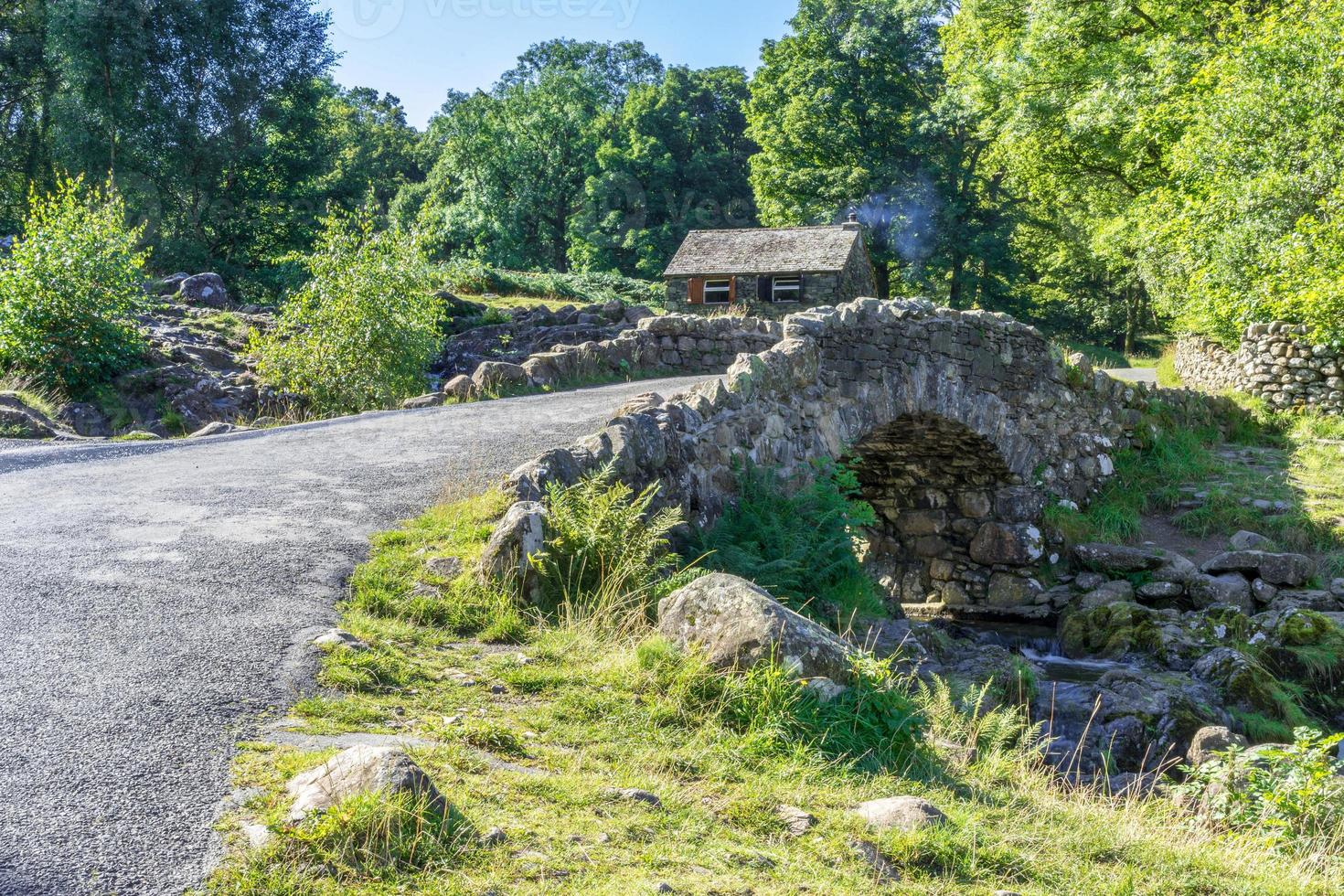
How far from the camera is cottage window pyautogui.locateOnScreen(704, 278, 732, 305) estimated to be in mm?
37375

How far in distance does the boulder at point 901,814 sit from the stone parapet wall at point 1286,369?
1713 cm

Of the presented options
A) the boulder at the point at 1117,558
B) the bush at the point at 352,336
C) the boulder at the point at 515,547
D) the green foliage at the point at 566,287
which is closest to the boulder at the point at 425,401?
the bush at the point at 352,336

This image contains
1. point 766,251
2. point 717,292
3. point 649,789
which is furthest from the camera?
point 717,292

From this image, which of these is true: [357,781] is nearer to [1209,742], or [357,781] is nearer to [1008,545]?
[1209,742]

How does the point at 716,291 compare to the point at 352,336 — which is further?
the point at 716,291

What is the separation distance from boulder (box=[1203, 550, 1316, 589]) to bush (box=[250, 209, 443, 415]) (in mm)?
10698

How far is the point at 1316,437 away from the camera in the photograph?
17.5 m

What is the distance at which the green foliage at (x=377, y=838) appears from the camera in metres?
2.98

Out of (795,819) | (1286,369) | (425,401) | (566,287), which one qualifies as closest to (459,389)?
(425,401)

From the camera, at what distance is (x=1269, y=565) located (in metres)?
12.9

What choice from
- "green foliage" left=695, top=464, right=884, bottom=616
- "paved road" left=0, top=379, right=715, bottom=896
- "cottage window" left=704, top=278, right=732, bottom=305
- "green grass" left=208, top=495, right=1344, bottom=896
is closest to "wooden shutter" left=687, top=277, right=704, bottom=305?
"cottage window" left=704, top=278, right=732, bottom=305

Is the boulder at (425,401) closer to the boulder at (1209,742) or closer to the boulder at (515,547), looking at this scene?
the boulder at (515,547)

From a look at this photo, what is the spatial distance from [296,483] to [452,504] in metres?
1.59

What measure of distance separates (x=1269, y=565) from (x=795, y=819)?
1131 cm
